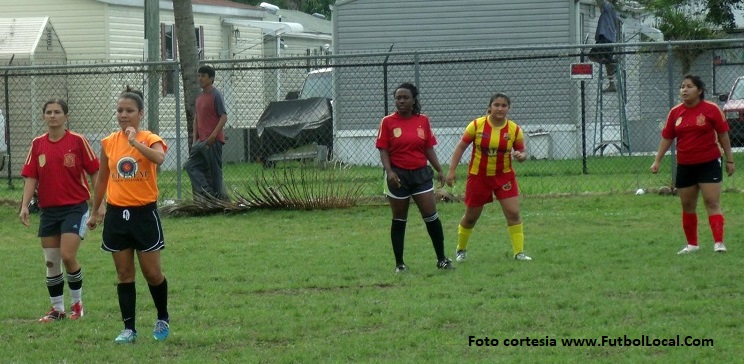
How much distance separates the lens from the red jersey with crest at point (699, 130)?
11.0 metres

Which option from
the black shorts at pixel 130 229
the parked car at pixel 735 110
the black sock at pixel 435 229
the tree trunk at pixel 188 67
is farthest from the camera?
the parked car at pixel 735 110

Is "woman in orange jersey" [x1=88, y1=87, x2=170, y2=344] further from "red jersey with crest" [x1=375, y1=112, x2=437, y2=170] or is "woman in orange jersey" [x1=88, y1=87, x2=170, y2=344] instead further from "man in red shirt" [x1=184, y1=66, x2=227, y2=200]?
"man in red shirt" [x1=184, y1=66, x2=227, y2=200]

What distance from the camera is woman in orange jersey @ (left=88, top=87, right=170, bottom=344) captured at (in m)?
7.58

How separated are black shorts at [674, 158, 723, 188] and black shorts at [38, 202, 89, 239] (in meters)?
5.54

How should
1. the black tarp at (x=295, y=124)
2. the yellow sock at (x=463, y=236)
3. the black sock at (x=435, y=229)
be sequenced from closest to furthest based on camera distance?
the black sock at (x=435, y=229) < the yellow sock at (x=463, y=236) < the black tarp at (x=295, y=124)

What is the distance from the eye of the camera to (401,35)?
27031mm

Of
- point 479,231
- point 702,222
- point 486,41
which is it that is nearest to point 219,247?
point 479,231

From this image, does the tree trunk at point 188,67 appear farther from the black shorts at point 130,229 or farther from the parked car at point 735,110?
the parked car at point 735,110

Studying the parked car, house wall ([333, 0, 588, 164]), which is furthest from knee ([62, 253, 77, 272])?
the parked car

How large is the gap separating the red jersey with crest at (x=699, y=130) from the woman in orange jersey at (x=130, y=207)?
215 inches

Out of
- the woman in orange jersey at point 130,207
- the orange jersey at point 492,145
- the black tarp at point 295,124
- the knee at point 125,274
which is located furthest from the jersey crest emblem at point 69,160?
the black tarp at point 295,124

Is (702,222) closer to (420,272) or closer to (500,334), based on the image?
(420,272)

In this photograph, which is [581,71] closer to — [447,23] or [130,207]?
[447,23]

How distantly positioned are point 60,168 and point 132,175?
54.0 inches
